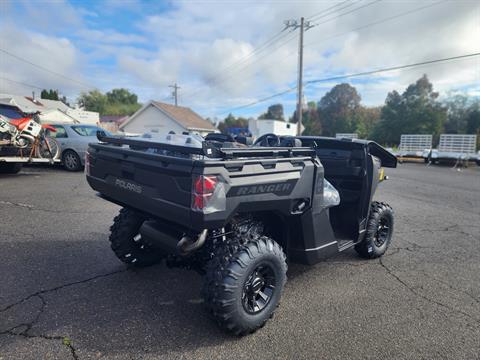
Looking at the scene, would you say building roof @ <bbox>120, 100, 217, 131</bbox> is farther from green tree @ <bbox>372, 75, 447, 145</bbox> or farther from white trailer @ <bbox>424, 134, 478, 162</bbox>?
green tree @ <bbox>372, 75, 447, 145</bbox>

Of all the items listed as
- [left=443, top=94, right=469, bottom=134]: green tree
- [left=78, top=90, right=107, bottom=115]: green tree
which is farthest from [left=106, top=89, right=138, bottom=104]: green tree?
[left=443, top=94, right=469, bottom=134]: green tree

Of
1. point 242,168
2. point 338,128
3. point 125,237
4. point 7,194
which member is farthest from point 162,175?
point 338,128

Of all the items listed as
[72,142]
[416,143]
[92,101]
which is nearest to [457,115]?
[416,143]

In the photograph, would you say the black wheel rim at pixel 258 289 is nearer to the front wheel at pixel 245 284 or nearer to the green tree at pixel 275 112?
the front wheel at pixel 245 284

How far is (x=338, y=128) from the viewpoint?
198 feet

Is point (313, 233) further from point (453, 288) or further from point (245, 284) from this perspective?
point (453, 288)

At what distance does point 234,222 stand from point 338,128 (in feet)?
203

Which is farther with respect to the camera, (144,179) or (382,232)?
(382,232)

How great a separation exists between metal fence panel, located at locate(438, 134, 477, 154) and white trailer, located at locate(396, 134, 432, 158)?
0.99m

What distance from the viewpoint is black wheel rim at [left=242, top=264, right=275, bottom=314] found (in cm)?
250

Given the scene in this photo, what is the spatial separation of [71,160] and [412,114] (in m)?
42.1

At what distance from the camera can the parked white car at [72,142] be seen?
966 cm

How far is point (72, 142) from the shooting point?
31.8ft

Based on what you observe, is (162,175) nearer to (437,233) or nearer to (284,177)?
(284,177)
